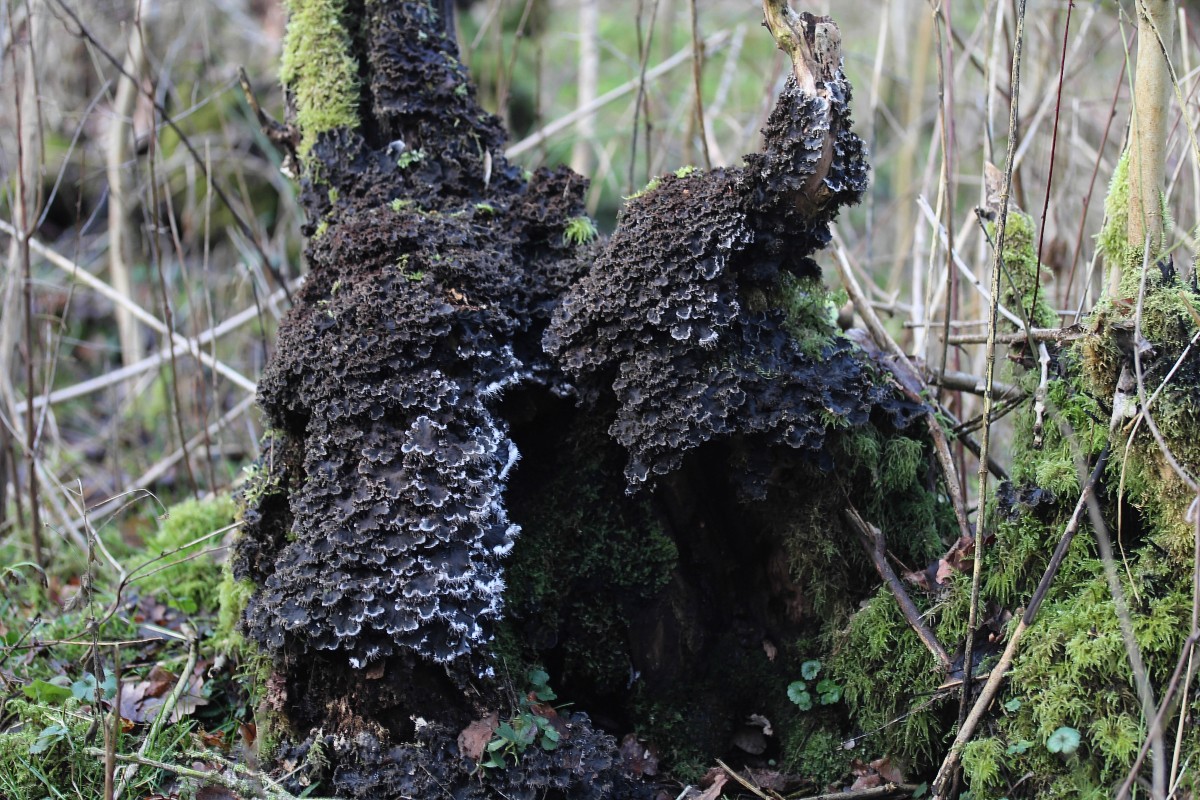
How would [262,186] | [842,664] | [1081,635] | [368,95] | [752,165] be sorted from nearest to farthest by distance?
[1081,635] < [752,165] < [842,664] < [368,95] < [262,186]

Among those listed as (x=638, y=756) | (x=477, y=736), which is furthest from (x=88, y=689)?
(x=638, y=756)

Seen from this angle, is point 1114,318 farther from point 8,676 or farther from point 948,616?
point 8,676

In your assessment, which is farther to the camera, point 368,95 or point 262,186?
point 262,186

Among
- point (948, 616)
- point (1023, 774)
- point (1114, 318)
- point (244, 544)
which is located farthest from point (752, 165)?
point (244, 544)

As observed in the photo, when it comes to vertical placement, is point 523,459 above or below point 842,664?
above

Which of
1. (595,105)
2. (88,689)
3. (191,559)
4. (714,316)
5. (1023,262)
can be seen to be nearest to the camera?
(714,316)

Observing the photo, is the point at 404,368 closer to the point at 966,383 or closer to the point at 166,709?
the point at 166,709

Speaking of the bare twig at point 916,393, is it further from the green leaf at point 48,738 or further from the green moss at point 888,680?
the green leaf at point 48,738

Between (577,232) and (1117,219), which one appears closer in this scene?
(1117,219)
